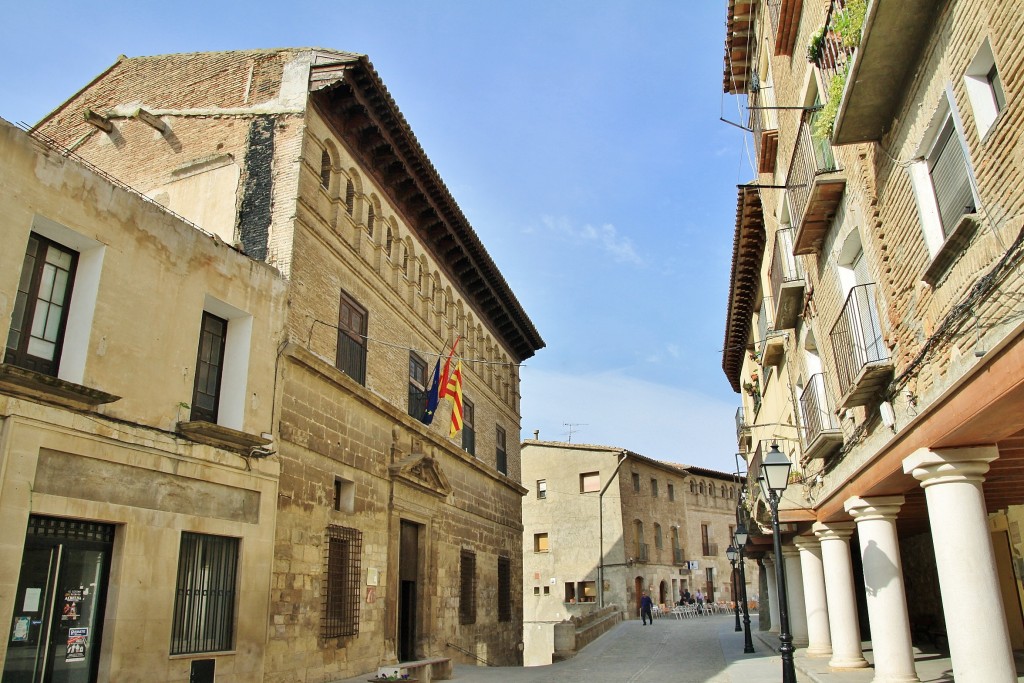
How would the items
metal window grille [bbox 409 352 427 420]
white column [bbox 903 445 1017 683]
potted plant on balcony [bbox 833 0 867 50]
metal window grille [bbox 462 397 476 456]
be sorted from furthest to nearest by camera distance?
metal window grille [bbox 462 397 476 456], metal window grille [bbox 409 352 427 420], potted plant on balcony [bbox 833 0 867 50], white column [bbox 903 445 1017 683]

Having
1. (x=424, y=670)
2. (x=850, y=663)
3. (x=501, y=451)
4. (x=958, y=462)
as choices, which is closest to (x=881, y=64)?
(x=958, y=462)

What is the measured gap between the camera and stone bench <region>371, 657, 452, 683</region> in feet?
37.8

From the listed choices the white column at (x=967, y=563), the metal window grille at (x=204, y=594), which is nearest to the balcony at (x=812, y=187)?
the white column at (x=967, y=563)

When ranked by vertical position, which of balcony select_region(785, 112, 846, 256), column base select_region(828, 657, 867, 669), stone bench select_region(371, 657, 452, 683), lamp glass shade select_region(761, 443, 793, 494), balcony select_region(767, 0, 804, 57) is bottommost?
stone bench select_region(371, 657, 452, 683)

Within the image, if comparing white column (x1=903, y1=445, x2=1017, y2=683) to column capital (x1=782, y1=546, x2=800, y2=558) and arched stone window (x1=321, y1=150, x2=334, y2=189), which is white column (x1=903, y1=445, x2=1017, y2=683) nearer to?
arched stone window (x1=321, y1=150, x2=334, y2=189)

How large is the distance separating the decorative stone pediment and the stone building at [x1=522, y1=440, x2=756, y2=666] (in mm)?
22041

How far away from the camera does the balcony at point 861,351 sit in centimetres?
797

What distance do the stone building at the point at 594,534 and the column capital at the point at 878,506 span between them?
2881 centimetres

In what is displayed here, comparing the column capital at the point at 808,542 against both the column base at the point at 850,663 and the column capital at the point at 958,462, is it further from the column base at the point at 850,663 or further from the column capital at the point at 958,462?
the column capital at the point at 958,462

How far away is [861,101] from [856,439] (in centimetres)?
440

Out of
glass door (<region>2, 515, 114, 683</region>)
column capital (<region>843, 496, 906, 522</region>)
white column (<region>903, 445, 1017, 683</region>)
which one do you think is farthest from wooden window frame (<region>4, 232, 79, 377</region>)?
column capital (<region>843, 496, 906, 522</region>)

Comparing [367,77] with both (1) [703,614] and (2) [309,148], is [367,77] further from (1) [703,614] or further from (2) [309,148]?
(1) [703,614]

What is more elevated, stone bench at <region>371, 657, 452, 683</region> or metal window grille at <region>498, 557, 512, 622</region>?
metal window grille at <region>498, 557, 512, 622</region>

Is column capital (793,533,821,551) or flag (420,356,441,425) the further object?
flag (420,356,441,425)
